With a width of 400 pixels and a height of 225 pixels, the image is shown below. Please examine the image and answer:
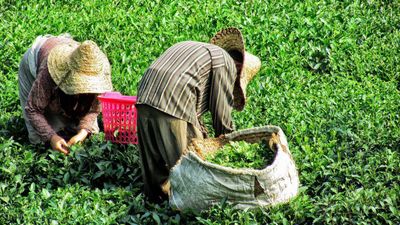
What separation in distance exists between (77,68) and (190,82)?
918 mm

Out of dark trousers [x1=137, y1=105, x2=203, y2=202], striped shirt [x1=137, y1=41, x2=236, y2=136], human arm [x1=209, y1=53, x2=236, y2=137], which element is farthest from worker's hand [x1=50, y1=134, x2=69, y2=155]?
human arm [x1=209, y1=53, x2=236, y2=137]

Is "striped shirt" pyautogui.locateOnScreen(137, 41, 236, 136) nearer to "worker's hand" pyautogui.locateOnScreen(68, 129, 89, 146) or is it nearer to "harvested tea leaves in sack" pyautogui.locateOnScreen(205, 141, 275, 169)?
"harvested tea leaves in sack" pyautogui.locateOnScreen(205, 141, 275, 169)

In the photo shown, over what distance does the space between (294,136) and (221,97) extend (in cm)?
99

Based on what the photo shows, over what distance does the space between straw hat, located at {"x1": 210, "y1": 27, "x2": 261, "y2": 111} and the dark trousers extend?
13.2 inches

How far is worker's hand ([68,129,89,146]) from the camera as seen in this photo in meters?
5.84

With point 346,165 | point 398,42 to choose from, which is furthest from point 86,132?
point 398,42

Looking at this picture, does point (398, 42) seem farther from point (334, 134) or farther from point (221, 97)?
point (221, 97)

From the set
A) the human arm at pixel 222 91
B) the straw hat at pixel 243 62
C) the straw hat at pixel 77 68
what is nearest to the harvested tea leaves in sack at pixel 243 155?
the human arm at pixel 222 91

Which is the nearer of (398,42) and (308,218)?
(308,218)

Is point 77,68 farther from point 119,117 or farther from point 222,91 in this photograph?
point 222,91

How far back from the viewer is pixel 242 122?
615cm

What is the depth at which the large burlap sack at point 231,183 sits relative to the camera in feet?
15.1

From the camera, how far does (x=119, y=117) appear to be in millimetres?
5703

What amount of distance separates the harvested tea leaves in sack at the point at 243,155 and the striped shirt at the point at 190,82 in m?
0.21
